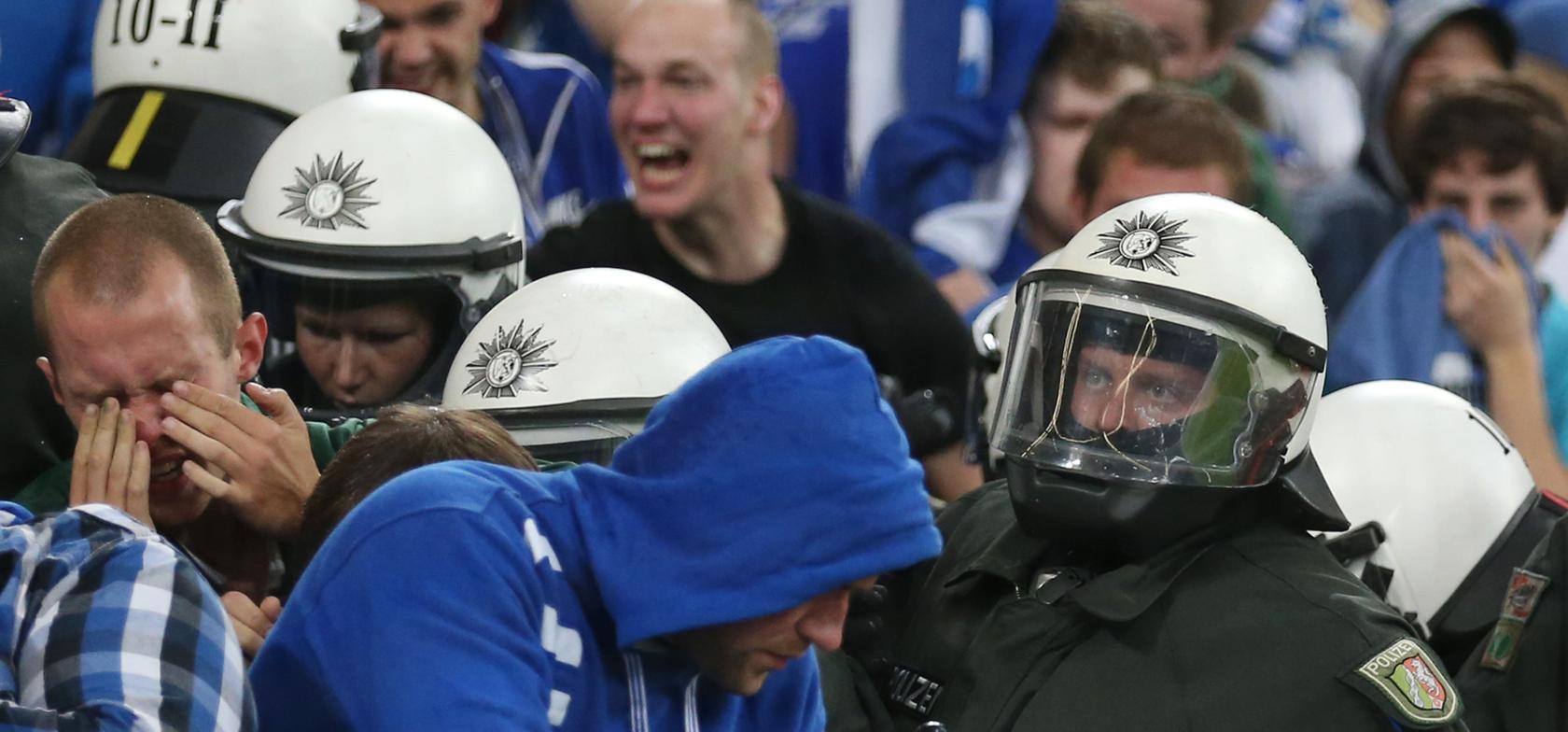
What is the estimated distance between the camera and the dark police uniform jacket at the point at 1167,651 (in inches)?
131

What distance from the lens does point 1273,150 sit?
7066 millimetres

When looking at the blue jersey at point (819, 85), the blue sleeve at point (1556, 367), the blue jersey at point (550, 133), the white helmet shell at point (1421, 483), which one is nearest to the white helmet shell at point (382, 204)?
the blue jersey at point (550, 133)

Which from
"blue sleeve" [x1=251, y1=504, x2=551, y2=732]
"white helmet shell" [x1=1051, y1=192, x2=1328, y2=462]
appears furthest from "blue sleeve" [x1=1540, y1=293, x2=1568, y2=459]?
"blue sleeve" [x1=251, y1=504, x2=551, y2=732]

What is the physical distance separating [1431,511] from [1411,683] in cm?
94

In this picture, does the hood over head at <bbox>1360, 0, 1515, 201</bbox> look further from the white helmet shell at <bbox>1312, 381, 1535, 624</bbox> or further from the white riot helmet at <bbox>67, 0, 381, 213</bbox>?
the white riot helmet at <bbox>67, 0, 381, 213</bbox>

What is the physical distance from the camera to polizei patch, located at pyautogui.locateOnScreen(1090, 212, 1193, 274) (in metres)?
3.71

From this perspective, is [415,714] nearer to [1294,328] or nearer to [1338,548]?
[1294,328]

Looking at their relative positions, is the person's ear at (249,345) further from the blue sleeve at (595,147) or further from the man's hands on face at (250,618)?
the blue sleeve at (595,147)

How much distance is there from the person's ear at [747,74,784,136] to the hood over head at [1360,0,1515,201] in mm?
2352

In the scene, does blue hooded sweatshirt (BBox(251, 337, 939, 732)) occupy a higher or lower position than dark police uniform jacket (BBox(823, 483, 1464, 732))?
higher

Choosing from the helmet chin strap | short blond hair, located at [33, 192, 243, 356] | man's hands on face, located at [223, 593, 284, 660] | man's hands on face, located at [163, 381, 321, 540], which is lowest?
the helmet chin strap

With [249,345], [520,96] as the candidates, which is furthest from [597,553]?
[520,96]

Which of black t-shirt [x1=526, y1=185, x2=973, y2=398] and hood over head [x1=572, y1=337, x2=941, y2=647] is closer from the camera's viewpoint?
hood over head [x1=572, y1=337, x2=941, y2=647]

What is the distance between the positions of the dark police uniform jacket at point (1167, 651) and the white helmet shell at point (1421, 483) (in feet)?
1.75
